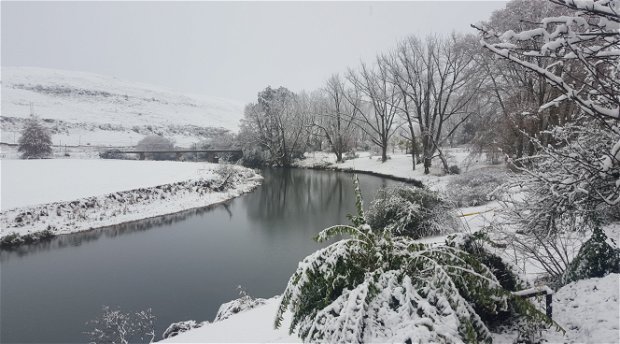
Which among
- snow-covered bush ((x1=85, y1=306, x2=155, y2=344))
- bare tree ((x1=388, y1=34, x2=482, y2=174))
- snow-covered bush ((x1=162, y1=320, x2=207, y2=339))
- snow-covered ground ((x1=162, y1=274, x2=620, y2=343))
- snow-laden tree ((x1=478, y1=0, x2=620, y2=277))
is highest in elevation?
bare tree ((x1=388, y1=34, x2=482, y2=174))

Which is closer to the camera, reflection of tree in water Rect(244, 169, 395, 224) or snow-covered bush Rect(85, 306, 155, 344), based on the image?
snow-covered bush Rect(85, 306, 155, 344)

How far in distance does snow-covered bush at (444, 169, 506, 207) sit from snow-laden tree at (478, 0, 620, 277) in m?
8.73

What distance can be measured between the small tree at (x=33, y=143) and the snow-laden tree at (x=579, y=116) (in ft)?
138

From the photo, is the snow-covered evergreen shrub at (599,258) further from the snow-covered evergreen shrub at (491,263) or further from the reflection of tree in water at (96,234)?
the reflection of tree in water at (96,234)

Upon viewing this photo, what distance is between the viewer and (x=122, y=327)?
6.66 meters

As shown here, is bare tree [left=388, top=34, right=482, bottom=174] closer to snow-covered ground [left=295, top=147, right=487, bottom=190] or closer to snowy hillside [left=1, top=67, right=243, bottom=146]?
snow-covered ground [left=295, top=147, right=487, bottom=190]

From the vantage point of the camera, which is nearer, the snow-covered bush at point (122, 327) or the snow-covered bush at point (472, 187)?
the snow-covered bush at point (122, 327)

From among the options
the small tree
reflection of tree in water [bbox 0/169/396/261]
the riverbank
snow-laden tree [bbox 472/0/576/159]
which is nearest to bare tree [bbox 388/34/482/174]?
snow-laden tree [bbox 472/0/576/159]

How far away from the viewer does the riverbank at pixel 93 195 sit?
1348 cm

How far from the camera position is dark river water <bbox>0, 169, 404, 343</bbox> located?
24.7ft

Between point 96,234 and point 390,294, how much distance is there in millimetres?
14537

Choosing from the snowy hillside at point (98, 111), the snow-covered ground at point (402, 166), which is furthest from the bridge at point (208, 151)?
the snowy hillside at point (98, 111)

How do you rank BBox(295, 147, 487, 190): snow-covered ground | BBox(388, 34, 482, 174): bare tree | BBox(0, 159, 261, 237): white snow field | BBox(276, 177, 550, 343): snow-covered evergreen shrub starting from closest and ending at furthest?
BBox(276, 177, 550, 343): snow-covered evergreen shrub, BBox(0, 159, 261, 237): white snow field, BBox(295, 147, 487, 190): snow-covered ground, BBox(388, 34, 482, 174): bare tree

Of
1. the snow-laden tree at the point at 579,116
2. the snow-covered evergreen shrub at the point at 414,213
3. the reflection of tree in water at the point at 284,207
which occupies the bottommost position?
the reflection of tree in water at the point at 284,207
